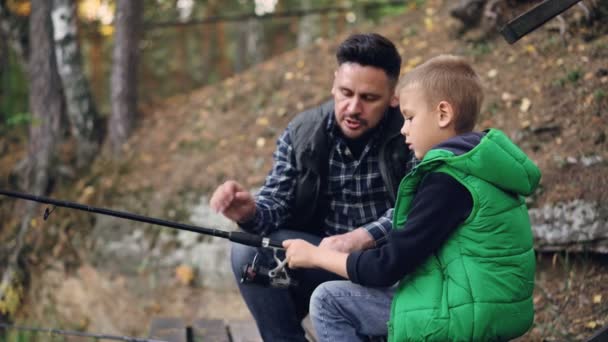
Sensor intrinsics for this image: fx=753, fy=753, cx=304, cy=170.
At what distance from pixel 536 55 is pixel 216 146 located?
3.12 meters

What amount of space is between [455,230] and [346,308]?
60cm

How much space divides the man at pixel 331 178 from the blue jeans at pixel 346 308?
13.7 inches

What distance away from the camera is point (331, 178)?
137 inches

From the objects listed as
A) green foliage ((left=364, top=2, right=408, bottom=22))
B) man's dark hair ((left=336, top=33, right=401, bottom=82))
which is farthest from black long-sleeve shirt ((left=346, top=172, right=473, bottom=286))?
green foliage ((left=364, top=2, right=408, bottom=22))

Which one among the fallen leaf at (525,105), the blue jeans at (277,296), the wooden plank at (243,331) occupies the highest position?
the fallen leaf at (525,105)

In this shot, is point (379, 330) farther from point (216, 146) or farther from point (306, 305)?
point (216, 146)

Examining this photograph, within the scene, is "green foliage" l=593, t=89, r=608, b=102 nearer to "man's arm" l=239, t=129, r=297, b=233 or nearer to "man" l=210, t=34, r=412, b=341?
"man" l=210, t=34, r=412, b=341

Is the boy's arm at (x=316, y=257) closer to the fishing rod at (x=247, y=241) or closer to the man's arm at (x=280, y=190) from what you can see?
the fishing rod at (x=247, y=241)

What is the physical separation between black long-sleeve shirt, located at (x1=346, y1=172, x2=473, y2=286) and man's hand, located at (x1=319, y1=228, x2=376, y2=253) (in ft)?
1.45

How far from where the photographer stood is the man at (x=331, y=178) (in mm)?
3312

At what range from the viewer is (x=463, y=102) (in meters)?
2.58

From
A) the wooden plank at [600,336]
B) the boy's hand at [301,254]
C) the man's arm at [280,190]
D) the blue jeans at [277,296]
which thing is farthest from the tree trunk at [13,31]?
the wooden plank at [600,336]

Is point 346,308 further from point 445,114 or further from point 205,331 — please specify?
point 205,331

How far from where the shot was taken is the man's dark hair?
330cm
